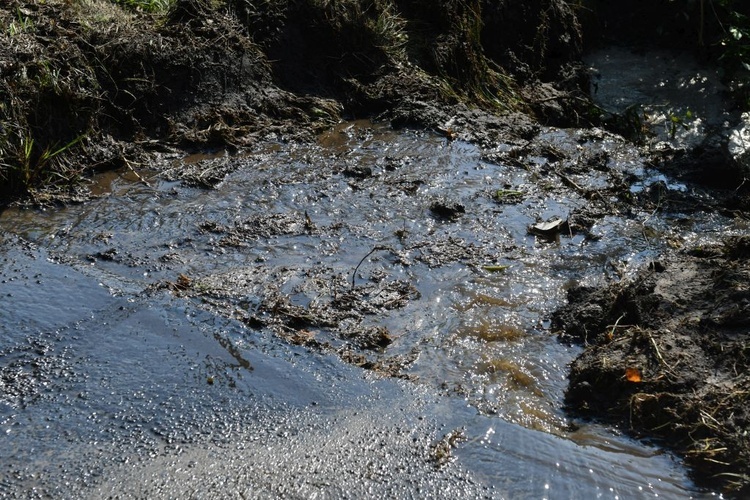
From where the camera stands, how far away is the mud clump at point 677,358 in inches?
150

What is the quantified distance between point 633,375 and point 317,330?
181 cm

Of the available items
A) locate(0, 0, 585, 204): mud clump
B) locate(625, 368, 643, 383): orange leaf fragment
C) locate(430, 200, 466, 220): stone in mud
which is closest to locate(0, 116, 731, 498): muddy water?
locate(430, 200, 466, 220): stone in mud

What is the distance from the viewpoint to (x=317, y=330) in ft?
15.7

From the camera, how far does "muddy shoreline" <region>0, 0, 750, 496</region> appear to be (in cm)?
423

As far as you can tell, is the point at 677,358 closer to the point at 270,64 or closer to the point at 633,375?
the point at 633,375

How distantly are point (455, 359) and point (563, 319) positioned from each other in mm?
784

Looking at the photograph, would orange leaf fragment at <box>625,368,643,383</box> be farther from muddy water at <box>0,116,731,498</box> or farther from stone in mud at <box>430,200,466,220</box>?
stone in mud at <box>430,200,466,220</box>

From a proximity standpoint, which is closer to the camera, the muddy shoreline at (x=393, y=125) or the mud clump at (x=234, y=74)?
the muddy shoreline at (x=393, y=125)

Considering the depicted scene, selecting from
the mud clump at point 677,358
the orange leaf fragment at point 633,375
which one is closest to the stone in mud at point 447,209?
the mud clump at point 677,358

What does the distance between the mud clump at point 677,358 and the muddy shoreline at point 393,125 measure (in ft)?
0.03

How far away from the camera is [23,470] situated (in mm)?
3623

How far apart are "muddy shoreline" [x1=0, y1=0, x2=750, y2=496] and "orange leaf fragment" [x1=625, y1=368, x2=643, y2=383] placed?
0.04ft

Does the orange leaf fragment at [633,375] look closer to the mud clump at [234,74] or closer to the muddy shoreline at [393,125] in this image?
the muddy shoreline at [393,125]

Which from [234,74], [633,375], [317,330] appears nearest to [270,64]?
[234,74]
